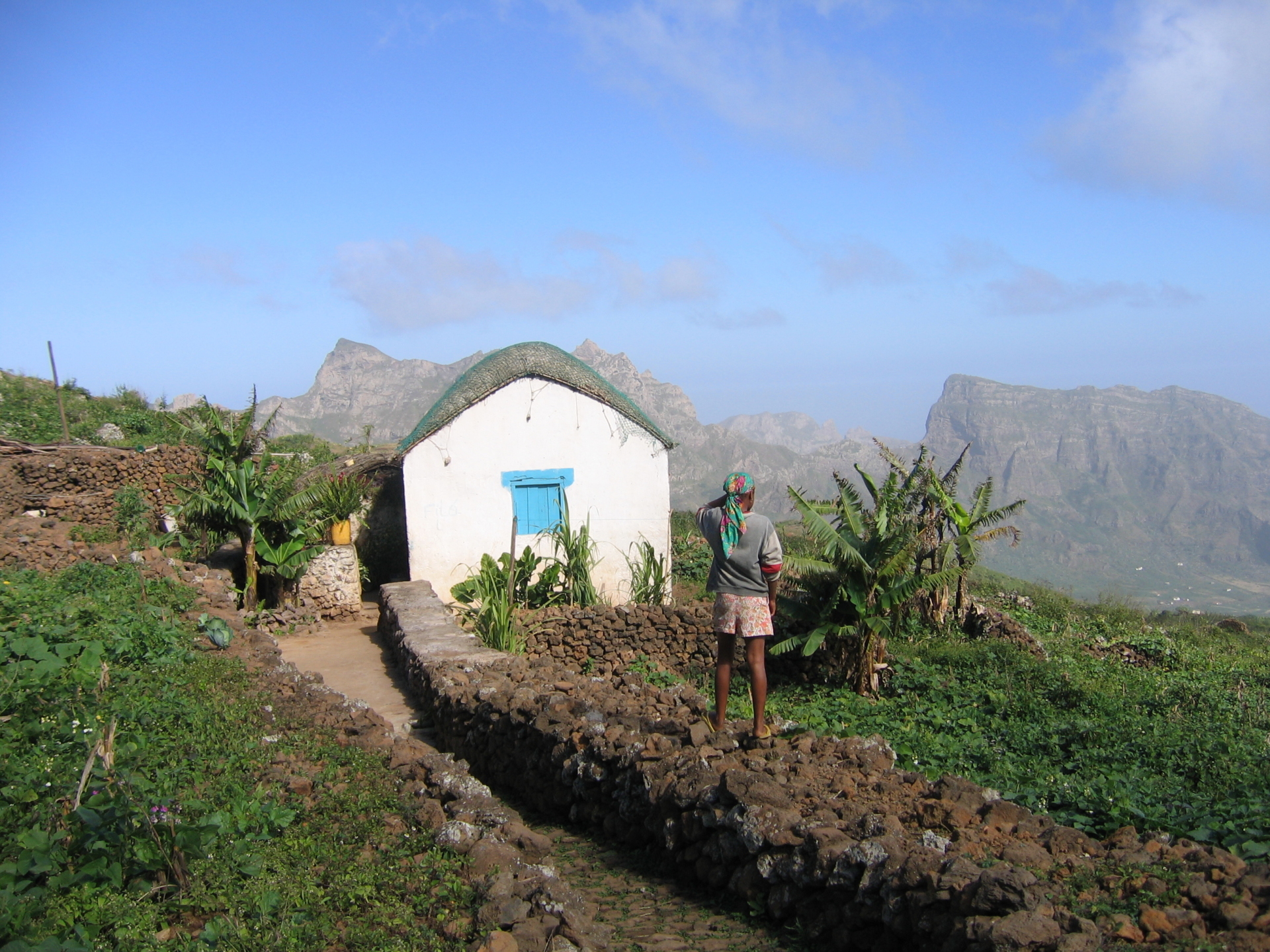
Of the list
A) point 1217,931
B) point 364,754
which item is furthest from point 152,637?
point 1217,931

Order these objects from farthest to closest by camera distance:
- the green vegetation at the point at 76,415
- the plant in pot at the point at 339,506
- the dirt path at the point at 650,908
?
the green vegetation at the point at 76,415 < the plant in pot at the point at 339,506 < the dirt path at the point at 650,908

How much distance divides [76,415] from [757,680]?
70.4ft

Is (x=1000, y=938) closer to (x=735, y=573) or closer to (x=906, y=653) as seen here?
(x=735, y=573)

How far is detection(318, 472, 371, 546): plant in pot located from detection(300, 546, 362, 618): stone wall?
0.88ft

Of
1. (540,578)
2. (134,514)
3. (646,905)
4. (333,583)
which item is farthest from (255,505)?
(646,905)

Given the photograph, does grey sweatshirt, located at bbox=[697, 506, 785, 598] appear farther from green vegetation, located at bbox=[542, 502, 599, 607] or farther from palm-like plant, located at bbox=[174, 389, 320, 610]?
palm-like plant, located at bbox=[174, 389, 320, 610]

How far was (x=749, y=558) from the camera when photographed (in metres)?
5.88

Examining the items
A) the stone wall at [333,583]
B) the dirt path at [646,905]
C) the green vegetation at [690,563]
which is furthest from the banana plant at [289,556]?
the dirt path at [646,905]

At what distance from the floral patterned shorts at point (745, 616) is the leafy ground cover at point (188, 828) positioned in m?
2.37

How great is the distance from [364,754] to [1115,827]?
4.57 meters

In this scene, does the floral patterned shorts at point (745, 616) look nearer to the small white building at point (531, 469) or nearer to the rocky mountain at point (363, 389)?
the small white building at point (531, 469)

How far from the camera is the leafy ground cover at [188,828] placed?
3564 millimetres

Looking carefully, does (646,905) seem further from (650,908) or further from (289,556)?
(289,556)

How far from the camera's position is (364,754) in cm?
586
